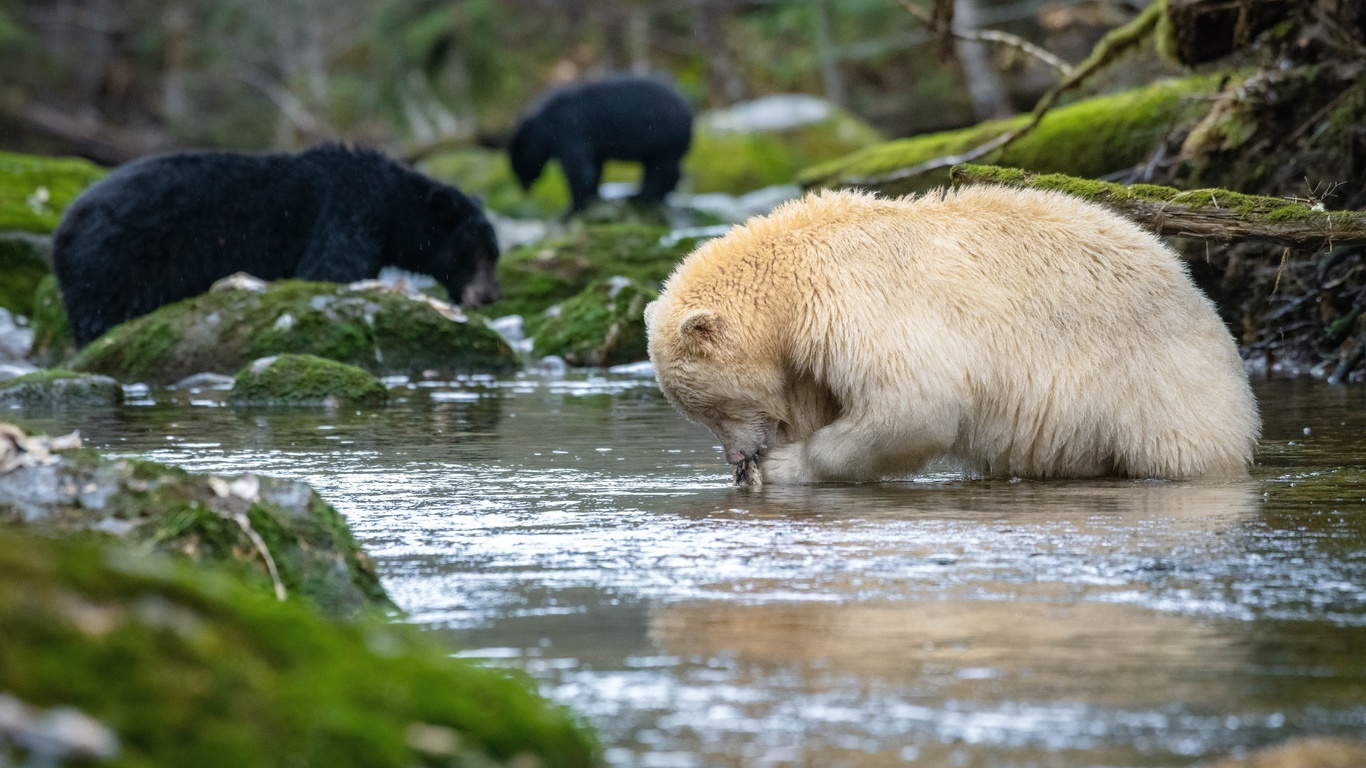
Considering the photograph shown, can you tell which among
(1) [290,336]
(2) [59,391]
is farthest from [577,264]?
(2) [59,391]

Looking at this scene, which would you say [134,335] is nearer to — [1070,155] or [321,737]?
[1070,155]

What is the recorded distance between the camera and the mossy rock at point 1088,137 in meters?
11.4

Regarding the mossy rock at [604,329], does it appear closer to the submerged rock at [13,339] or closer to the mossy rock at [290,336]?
the mossy rock at [290,336]

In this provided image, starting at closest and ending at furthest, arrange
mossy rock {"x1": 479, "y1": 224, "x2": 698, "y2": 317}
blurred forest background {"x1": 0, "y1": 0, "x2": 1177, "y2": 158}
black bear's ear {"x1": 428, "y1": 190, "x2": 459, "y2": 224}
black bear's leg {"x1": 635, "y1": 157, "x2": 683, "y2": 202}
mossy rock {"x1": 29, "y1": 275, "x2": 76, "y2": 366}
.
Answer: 1. black bear's ear {"x1": 428, "y1": 190, "x2": 459, "y2": 224}
2. mossy rock {"x1": 29, "y1": 275, "x2": 76, "y2": 366}
3. mossy rock {"x1": 479, "y1": 224, "x2": 698, "y2": 317}
4. black bear's leg {"x1": 635, "y1": 157, "x2": 683, "y2": 202}
5. blurred forest background {"x1": 0, "y1": 0, "x2": 1177, "y2": 158}

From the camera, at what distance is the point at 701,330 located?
5.87 meters

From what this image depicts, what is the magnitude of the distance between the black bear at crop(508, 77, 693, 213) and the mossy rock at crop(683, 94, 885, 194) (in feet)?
14.0

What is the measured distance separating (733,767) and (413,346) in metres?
9.91

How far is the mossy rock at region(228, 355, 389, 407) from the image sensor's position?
9.55m

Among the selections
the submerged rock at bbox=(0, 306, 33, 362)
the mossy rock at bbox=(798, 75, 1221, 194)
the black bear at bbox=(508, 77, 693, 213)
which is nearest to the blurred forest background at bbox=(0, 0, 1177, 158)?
the black bear at bbox=(508, 77, 693, 213)

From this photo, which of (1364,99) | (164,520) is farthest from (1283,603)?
(1364,99)

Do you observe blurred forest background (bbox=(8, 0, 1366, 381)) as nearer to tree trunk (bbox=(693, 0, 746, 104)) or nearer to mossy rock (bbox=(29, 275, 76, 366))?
tree trunk (bbox=(693, 0, 746, 104))

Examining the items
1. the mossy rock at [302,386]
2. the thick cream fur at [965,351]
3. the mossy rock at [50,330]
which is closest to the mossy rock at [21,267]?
the mossy rock at [50,330]

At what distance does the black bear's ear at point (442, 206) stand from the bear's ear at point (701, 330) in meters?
7.78

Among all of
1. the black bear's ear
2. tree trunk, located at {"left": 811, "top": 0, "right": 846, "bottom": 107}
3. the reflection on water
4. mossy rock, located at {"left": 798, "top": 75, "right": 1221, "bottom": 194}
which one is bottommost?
the reflection on water
